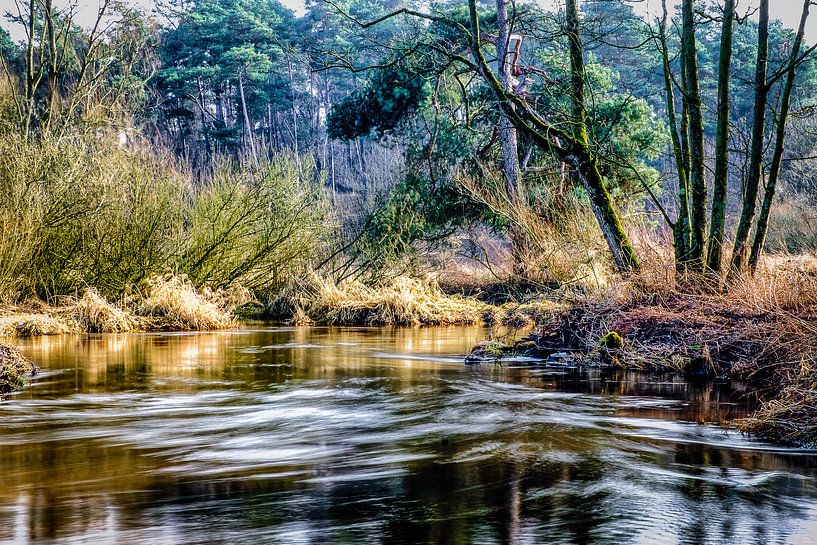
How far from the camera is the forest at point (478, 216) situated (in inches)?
466

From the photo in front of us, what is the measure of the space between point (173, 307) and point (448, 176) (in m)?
9.07

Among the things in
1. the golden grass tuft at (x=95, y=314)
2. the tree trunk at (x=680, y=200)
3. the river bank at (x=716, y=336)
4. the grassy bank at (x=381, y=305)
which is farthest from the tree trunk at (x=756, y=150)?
the golden grass tuft at (x=95, y=314)

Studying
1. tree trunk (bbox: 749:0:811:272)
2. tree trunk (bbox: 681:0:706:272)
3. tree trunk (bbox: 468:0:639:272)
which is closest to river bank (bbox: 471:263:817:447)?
tree trunk (bbox: 749:0:811:272)

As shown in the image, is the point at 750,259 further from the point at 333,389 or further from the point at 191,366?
the point at 191,366

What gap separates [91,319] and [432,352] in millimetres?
7686

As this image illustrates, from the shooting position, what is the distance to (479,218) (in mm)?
24875

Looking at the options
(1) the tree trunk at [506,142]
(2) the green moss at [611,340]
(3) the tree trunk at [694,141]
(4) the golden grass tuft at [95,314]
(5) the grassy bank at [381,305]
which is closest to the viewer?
(2) the green moss at [611,340]

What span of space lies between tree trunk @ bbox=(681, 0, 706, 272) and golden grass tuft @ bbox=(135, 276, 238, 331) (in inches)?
423

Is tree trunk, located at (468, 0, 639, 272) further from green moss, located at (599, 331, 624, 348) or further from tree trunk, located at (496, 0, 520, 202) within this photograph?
tree trunk, located at (496, 0, 520, 202)

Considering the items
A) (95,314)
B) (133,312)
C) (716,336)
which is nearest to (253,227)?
(133,312)

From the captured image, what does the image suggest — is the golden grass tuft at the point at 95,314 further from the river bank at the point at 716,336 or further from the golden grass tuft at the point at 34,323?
the river bank at the point at 716,336

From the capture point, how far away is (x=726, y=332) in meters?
10.6

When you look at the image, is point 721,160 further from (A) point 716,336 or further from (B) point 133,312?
(B) point 133,312

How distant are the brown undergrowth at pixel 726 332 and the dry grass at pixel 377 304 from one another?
7556mm
